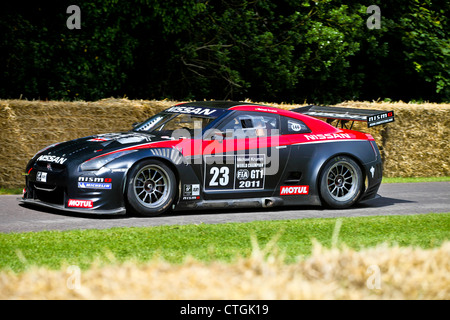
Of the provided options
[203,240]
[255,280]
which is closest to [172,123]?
[203,240]

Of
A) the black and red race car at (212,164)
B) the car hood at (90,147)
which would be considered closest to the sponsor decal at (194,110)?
the black and red race car at (212,164)

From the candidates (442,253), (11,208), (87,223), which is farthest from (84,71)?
(442,253)

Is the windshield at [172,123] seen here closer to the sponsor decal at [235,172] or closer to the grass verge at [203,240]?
the sponsor decal at [235,172]

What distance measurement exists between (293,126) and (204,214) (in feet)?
6.15

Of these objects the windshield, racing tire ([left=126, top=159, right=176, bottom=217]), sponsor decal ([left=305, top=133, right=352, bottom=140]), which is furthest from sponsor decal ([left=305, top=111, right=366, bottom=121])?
racing tire ([left=126, top=159, right=176, bottom=217])

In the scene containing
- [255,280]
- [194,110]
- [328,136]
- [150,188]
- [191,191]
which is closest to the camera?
[255,280]

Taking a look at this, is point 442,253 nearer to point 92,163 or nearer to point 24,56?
point 92,163

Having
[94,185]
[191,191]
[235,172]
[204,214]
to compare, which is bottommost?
[204,214]

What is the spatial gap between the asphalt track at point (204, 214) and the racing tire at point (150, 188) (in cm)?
14

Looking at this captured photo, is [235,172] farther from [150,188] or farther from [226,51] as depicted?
[226,51]

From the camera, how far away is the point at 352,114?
1089 centimetres

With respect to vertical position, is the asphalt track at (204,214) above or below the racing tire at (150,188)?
below

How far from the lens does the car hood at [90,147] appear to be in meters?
8.75

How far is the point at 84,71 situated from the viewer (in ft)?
57.6
